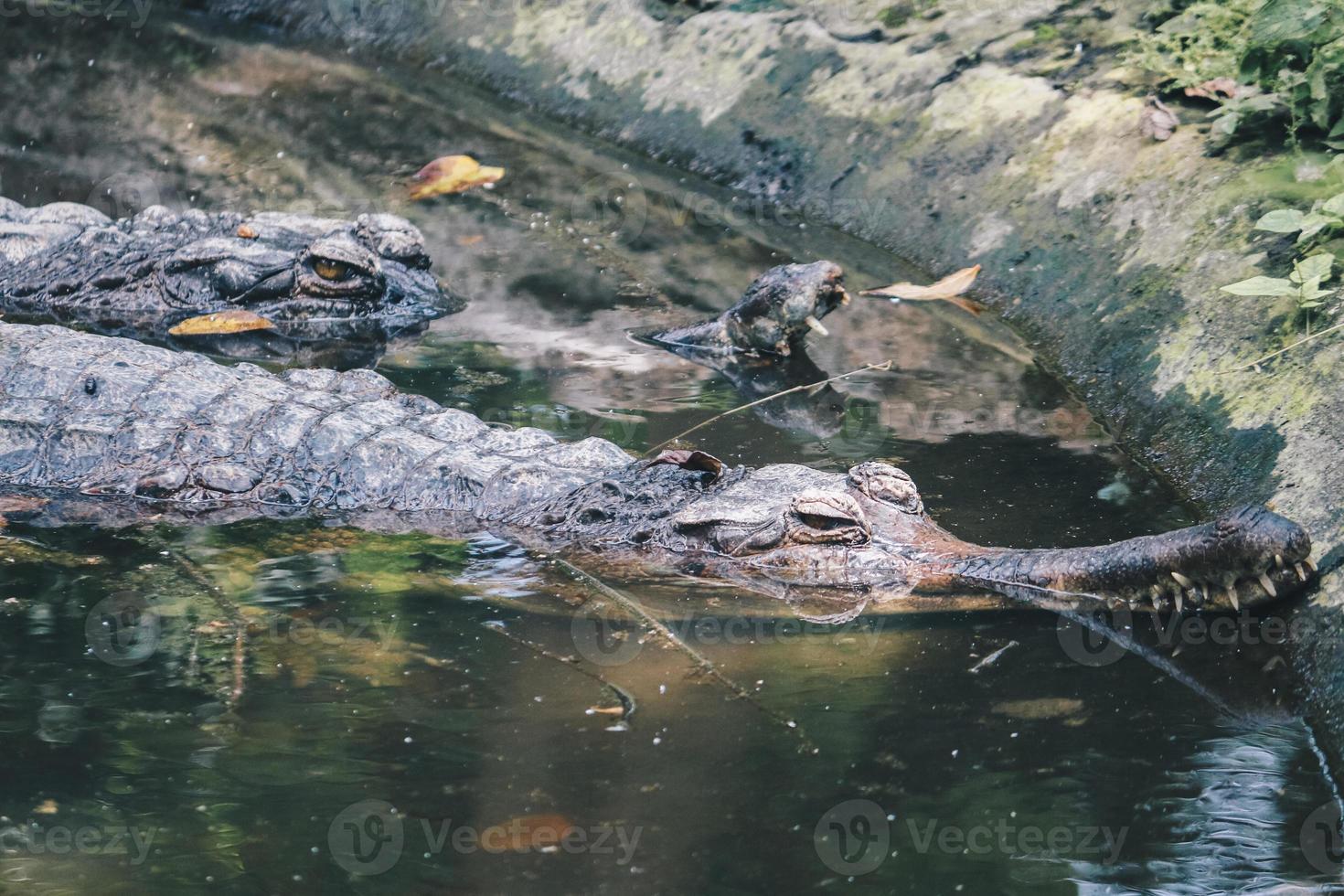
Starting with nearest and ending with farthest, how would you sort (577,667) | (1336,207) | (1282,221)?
(577,667) → (1336,207) → (1282,221)

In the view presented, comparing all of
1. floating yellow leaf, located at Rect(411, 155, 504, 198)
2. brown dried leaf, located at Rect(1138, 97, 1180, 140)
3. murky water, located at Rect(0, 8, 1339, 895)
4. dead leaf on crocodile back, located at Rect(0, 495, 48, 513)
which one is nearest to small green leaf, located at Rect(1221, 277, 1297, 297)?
murky water, located at Rect(0, 8, 1339, 895)

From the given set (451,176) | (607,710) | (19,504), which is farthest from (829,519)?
(451,176)

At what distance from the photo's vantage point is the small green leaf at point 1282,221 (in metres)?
5.32

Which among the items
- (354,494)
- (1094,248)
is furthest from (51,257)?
(1094,248)

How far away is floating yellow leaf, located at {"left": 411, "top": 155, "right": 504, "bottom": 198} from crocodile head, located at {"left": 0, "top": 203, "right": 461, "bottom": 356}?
3.99 ft

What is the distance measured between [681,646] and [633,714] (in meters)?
0.41

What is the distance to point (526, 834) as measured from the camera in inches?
126

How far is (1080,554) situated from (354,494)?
245cm

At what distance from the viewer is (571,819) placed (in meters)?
3.24

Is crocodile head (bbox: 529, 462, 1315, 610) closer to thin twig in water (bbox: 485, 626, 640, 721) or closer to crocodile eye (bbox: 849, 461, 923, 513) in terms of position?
crocodile eye (bbox: 849, 461, 923, 513)
